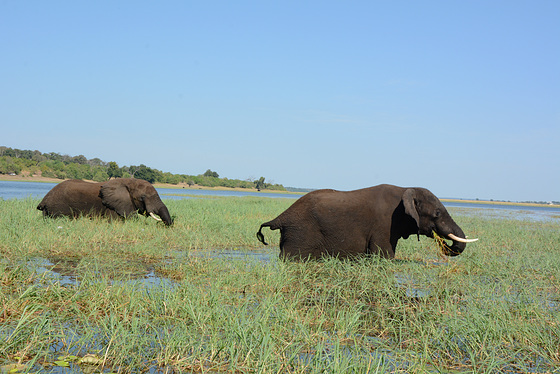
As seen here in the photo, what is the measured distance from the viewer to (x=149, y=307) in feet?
15.6

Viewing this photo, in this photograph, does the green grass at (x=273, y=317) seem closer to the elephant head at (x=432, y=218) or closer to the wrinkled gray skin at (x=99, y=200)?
the elephant head at (x=432, y=218)

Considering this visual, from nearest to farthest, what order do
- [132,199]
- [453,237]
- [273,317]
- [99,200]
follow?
[273,317] < [453,237] < [99,200] < [132,199]

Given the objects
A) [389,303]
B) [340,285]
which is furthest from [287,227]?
[389,303]

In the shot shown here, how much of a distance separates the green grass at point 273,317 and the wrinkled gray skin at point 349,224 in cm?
30

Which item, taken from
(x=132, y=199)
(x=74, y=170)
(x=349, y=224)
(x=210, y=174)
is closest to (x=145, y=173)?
(x=74, y=170)

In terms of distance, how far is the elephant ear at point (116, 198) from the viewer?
39.8 ft

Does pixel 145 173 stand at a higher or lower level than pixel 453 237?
higher

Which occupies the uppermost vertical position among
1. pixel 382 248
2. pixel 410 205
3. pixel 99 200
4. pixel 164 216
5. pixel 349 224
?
pixel 410 205

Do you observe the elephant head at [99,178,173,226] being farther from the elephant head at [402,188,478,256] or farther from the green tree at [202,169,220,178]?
the green tree at [202,169,220,178]

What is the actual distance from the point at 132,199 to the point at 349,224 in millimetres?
7650

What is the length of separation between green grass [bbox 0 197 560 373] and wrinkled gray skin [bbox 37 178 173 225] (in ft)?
13.1

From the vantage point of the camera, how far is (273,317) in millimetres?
4426

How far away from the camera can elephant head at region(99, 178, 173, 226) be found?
39.9 ft

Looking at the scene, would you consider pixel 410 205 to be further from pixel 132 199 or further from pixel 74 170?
pixel 74 170
